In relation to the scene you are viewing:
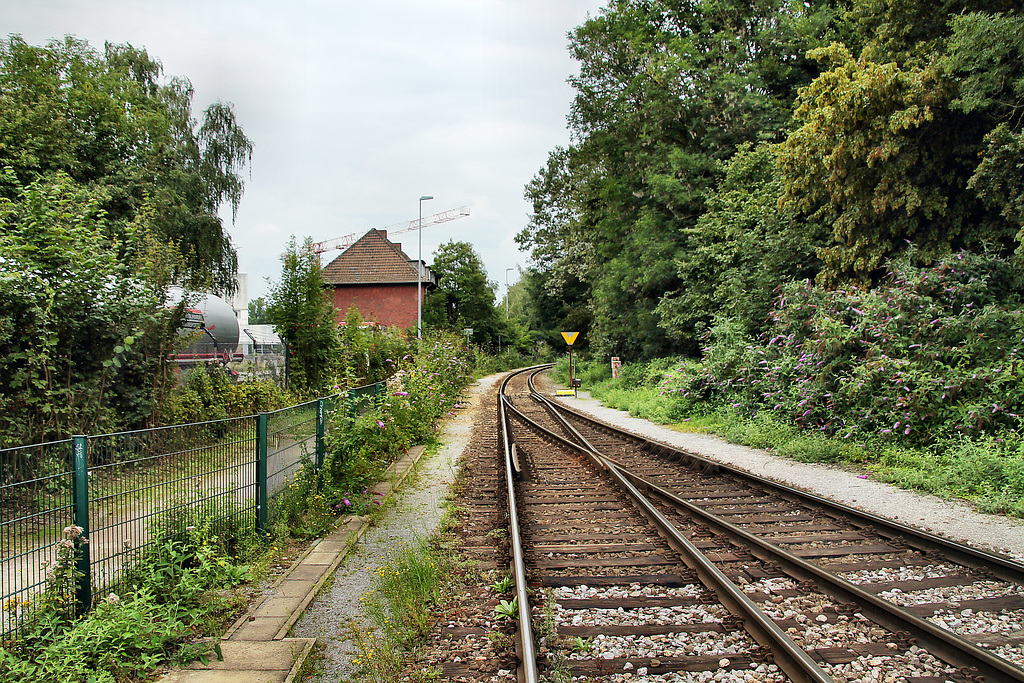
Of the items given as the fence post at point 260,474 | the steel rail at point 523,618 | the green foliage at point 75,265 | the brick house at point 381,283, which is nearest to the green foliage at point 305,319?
the green foliage at point 75,265

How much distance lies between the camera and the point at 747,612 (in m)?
4.08

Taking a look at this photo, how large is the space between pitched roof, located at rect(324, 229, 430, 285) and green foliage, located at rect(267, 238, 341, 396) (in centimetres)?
3719

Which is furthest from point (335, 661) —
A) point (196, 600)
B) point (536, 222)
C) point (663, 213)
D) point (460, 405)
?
point (536, 222)

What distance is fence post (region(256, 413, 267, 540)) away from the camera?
5.84 meters

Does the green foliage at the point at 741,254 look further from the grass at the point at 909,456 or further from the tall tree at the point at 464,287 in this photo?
the tall tree at the point at 464,287

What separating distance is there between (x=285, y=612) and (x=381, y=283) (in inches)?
1905

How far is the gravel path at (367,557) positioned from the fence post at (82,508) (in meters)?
1.29

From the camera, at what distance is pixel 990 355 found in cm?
990

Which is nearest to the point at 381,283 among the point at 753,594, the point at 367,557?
the point at 367,557

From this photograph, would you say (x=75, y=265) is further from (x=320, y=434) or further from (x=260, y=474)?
(x=260, y=474)

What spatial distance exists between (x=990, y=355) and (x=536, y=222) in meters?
39.1

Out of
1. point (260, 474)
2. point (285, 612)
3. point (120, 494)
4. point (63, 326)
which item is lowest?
point (285, 612)

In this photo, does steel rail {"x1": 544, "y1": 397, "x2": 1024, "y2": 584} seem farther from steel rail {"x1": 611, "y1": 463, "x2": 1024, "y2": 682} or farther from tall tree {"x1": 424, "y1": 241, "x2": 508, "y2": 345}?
tall tree {"x1": 424, "y1": 241, "x2": 508, "y2": 345}

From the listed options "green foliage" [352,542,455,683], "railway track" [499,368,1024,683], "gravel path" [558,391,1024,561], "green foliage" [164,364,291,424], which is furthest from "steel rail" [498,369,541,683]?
"green foliage" [164,364,291,424]
